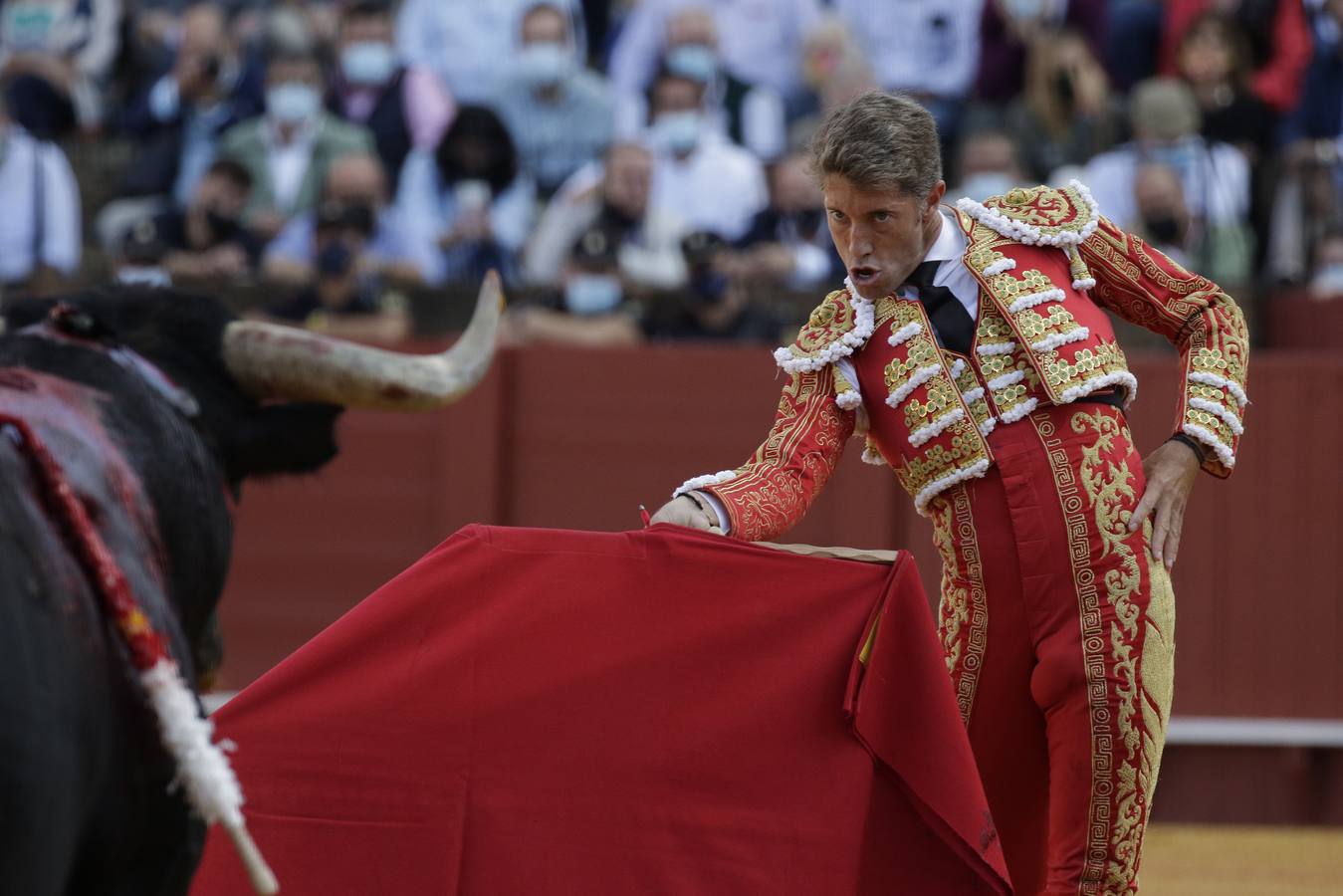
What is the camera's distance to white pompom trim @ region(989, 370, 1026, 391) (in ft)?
9.16

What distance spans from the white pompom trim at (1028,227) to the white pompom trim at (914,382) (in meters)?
0.23

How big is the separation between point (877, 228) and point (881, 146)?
0.13m

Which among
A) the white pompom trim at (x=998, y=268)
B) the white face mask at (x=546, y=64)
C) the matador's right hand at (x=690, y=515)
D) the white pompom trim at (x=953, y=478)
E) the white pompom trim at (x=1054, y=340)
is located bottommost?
the white face mask at (x=546, y=64)

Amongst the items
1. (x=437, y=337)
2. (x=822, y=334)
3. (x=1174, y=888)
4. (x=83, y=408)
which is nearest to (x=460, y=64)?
(x=437, y=337)

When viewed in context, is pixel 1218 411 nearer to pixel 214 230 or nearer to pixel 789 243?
pixel 789 243

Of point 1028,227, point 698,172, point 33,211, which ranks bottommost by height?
point 33,211

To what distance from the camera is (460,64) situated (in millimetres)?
7746

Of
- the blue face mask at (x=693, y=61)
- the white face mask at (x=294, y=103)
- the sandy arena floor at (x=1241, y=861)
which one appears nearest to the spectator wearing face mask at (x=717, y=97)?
the blue face mask at (x=693, y=61)

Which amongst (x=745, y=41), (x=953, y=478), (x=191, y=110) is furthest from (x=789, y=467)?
(x=191, y=110)

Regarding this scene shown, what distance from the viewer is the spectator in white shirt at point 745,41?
7590 mm

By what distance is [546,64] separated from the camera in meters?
7.31

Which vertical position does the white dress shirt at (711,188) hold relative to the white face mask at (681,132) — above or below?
below

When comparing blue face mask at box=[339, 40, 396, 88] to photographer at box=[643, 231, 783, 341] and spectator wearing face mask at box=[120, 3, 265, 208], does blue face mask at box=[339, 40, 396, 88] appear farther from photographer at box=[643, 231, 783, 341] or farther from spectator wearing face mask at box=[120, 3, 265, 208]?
photographer at box=[643, 231, 783, 341]

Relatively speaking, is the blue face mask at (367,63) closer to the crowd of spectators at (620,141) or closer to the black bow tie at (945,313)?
the crowd of spectators at (620,141)
